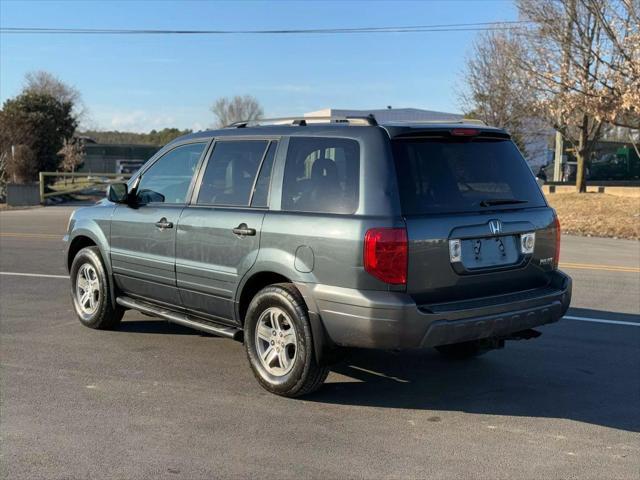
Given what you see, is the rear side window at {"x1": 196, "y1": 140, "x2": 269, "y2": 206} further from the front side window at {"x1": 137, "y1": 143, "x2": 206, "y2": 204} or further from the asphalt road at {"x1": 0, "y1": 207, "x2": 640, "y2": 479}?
the asphalt road at {"x1": 0, "y1": 207, "x2": 640, "y2": 479}

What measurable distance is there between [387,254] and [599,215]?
16608 mm

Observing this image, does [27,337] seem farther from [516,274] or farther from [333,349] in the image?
[516,274]

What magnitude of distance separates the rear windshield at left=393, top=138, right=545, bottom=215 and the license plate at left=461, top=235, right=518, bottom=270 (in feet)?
0.76

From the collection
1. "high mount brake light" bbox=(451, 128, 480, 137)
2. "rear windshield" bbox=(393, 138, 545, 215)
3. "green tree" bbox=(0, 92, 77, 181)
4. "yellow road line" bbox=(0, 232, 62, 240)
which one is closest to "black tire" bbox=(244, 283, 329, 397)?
"rear windshield" bbox=(393, 138, 545, 215)

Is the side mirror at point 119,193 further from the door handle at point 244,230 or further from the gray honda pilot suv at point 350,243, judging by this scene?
the door handle at point 244,230

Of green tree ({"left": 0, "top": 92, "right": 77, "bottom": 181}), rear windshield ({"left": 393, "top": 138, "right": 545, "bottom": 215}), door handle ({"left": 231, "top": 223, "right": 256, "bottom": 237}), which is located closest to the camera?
rear windshield ({"left": 393, "top": 138, "right": 545, "bottom": 215})

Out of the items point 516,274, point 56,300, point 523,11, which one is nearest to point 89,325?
point 56,300

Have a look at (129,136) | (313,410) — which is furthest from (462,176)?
(129,136)

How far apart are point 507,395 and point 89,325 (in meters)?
4.17

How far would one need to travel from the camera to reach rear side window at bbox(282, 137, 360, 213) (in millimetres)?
4652

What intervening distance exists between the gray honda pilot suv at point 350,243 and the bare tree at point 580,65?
536 inches

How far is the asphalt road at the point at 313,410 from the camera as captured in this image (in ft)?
12.9

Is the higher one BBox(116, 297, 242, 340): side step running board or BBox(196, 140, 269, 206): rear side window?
BBox(196, 140, 269, 206): rear side window

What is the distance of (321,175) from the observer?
4895 millimetres
